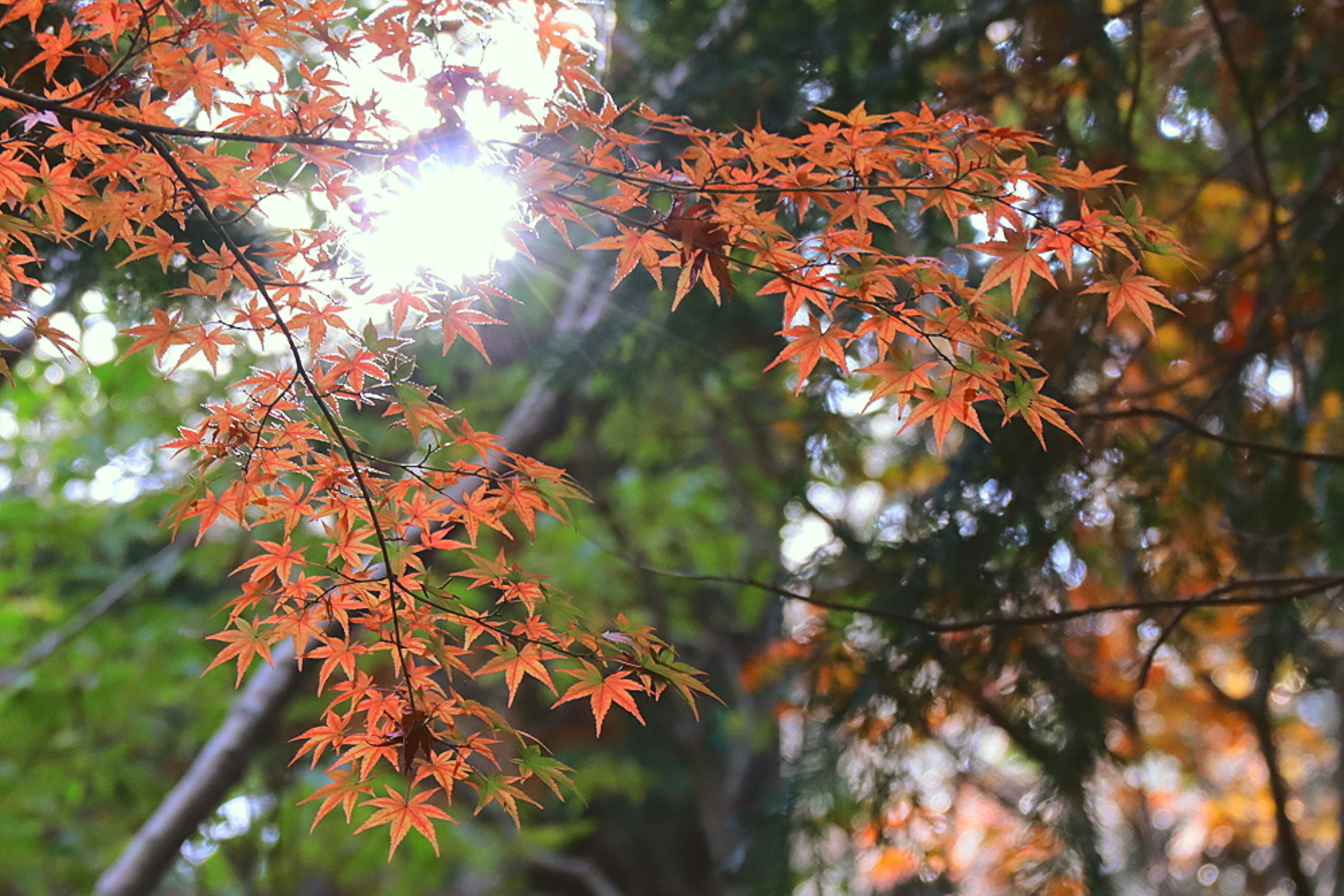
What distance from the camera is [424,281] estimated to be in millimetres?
1232

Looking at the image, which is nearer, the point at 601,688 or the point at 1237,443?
the point at 601,688

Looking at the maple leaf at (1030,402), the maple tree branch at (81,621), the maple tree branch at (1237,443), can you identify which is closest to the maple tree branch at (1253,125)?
the maple tree branch at (1237,443)

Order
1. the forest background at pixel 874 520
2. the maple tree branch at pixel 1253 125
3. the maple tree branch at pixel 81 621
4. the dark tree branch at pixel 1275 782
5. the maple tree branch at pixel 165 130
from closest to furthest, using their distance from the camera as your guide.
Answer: the maple tree branch at pixel 165 130
the maple tree branch at pixel 1253 125
the forest background at pixel 874 520
the dark tree branch at pixel 1275 782
the maple tree branch at pixel 81 621

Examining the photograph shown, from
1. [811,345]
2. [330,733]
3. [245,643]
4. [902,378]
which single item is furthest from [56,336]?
[902,378]

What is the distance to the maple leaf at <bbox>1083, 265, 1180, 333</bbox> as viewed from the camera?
3.85 feet

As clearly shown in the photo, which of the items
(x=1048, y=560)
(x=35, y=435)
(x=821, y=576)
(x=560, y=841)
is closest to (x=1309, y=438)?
(x=1048, y=560)

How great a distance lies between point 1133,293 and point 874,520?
8.02 feet

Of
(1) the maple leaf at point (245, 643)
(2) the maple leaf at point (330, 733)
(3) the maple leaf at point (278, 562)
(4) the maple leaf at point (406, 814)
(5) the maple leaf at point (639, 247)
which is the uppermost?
(5) the maple leaf at point (639, 247)

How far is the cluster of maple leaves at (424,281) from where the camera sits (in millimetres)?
1167

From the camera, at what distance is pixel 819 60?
8.54 feet

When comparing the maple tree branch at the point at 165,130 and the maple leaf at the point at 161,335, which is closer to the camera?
the maple tree branch at the point at 165,130

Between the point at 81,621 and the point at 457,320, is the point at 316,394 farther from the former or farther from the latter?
the point at 81,621

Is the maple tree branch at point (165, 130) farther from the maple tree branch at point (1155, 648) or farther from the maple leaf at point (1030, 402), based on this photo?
the maple tree branch at point (1155, 648)

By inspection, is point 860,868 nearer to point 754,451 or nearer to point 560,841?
point 560,841
